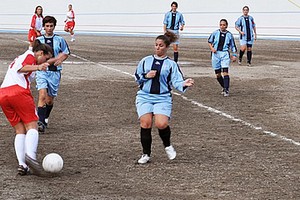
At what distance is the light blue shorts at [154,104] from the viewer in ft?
29.5

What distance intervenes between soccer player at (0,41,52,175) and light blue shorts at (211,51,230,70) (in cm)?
821

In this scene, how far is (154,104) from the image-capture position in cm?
905

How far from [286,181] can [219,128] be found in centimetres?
370

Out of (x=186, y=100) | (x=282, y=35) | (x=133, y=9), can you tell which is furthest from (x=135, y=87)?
(x=133, y=9)

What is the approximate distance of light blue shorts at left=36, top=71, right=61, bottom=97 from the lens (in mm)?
11406

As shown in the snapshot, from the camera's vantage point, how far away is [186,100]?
1509 centimetres

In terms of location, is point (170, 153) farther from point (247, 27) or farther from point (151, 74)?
point (247, 27)

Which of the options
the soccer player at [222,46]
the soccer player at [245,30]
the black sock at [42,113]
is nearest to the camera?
the black sock at [42,113]

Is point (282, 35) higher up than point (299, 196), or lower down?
lower down

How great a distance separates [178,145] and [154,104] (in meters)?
1.27

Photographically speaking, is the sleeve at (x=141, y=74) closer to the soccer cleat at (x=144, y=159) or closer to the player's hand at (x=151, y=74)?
the player's hand at (x=151, y=74)

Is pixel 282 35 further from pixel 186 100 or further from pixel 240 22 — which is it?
pixel 186 100

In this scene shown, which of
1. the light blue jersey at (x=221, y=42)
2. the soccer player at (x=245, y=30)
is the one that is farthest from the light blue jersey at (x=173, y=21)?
the light blue jersey at (x=221, y=42)

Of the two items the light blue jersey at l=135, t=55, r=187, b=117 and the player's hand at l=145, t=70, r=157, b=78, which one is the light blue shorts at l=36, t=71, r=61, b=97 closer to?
the light blue jersey at l=135, t=55, r=187, b=117
